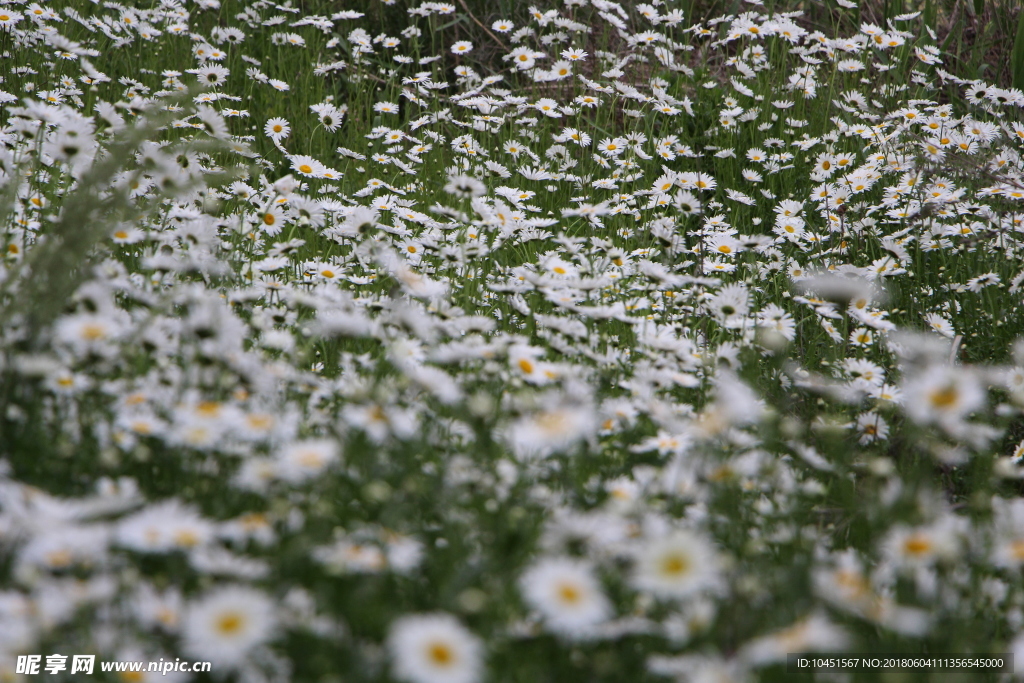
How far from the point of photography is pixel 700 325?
273 centimetres

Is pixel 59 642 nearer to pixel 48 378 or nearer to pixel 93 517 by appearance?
pixel 93 517

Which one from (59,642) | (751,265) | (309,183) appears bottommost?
(309,183)

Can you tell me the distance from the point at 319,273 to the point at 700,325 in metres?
1.20

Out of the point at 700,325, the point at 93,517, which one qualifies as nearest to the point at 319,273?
the point at 700,325

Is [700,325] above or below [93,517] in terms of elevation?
below

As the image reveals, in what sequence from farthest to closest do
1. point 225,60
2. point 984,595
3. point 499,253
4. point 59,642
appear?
point 225,60
point 499,253
point 984,595
point 59,642

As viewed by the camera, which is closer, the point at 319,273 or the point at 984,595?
the point at 984,595

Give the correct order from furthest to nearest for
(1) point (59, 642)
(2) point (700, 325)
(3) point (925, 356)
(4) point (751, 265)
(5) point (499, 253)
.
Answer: (5) point (499, 253), (4) point (751, 265), (2) point (700, 325), (3) point (925, 356), (1) point (59, 642)

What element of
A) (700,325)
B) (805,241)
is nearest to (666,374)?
(700,325)

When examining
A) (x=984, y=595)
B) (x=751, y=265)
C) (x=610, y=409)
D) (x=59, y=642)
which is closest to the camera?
(x=59, y=642)

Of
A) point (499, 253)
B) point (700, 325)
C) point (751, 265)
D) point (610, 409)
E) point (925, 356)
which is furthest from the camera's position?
point (499, 253)

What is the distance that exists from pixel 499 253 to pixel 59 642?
2479mm

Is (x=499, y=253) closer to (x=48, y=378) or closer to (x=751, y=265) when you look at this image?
(x=751, y=265)

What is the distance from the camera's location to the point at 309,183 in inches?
155
